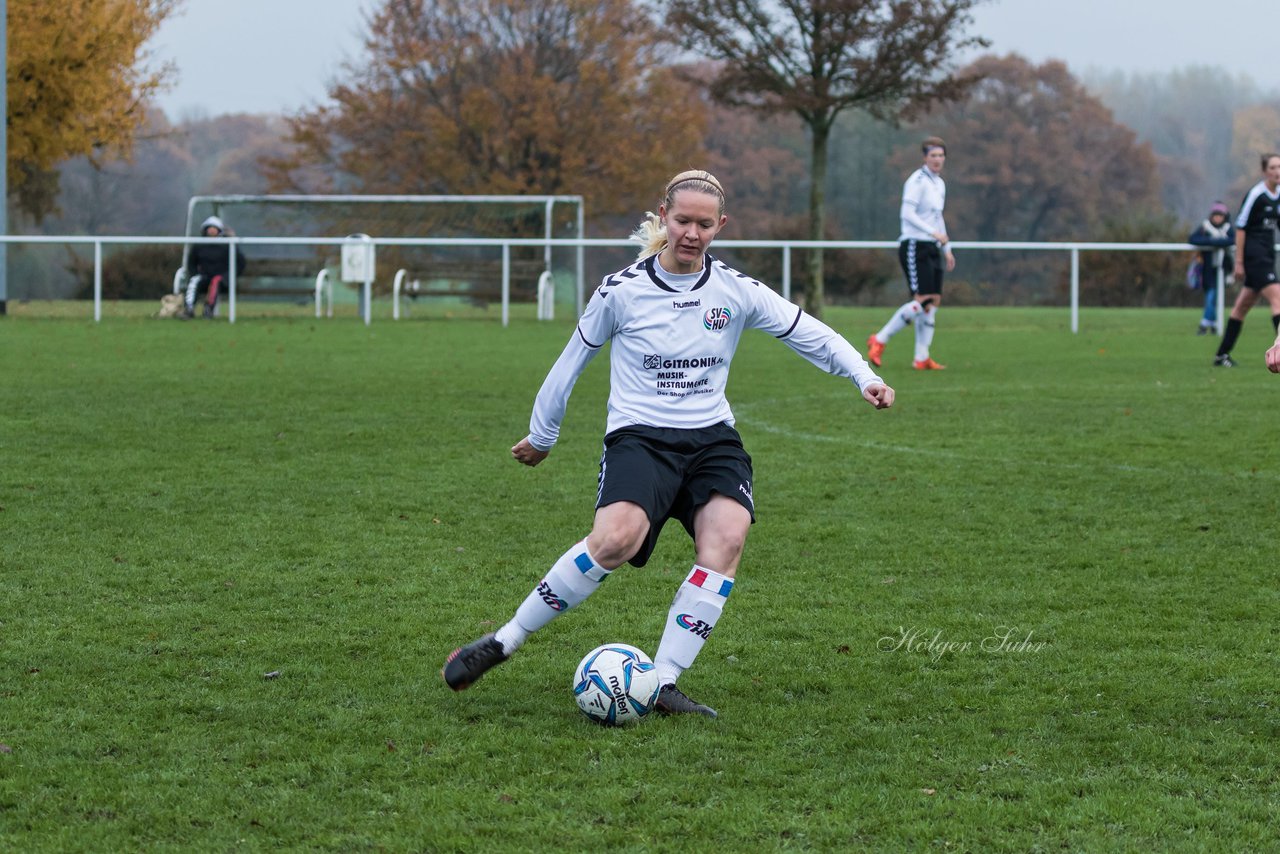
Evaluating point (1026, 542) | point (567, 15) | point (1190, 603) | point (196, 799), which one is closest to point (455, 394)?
point (1026, 542)

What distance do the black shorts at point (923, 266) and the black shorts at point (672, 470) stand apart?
11.2 metres

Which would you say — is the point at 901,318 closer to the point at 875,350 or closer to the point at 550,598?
the point at 875,350

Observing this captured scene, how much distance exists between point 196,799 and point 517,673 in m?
1.44

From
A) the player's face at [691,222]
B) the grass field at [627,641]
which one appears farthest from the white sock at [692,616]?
the player's face at [691,222]

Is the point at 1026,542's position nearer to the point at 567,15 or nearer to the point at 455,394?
the point at 455,394

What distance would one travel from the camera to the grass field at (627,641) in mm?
3711

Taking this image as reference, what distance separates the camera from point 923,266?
627 inches

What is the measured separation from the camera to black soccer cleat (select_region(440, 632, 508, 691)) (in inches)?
183

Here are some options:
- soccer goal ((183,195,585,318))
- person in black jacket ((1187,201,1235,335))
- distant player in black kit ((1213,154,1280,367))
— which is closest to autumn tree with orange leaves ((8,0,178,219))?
soccer goal ((183,195,585,318))

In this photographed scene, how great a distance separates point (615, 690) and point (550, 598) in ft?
1.36

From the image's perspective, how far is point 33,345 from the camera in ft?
60.7

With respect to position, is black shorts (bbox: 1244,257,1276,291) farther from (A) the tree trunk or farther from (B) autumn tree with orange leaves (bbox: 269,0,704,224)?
(B) autumn tree with orange leaves (bbox: 269,0,704,224)

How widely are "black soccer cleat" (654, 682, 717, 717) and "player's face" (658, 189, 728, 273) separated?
1304 millimetres

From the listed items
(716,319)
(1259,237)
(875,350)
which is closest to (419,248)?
(875,350)
